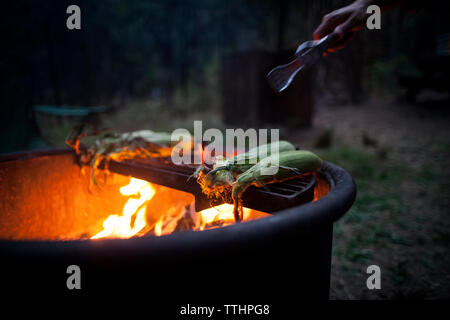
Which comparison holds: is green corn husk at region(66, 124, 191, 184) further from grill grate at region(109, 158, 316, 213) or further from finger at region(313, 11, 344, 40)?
finger at region(313, 11, 344, 40)

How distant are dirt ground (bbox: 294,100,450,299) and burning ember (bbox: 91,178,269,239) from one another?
4.05ft

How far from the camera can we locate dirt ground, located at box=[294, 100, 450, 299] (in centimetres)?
222

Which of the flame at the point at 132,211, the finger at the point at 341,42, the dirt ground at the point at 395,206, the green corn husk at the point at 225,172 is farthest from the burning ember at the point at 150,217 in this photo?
the dirt ground at the point at 395,206

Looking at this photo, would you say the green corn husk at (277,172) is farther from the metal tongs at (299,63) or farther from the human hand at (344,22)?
the human hand at (344,22)

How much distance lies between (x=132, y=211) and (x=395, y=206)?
10.2 ft

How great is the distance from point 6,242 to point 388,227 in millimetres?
3258

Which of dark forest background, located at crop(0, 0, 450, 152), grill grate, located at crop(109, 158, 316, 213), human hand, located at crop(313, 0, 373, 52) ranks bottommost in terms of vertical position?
grill grate, located at crop(109, 158, 316, 213)

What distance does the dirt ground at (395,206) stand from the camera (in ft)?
7.27

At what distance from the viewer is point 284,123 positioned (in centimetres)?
707

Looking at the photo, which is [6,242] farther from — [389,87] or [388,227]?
[389,87]

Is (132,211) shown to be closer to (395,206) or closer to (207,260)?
(207,260)

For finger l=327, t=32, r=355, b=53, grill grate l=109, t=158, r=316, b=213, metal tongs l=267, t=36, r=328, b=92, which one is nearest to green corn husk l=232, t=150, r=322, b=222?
grill grate l=109, t=158, r=316, b=213

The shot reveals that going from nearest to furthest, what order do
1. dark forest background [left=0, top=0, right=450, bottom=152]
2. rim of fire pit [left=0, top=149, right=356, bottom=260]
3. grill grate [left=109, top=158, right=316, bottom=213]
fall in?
1. rim of fire pit [left=0, top=149, right=356, bottom=260]
2. grill grate [left=109, top=158, right=316, bottom=213]
3. dark forest background [left=0, top=0, right=450, bottom=152]

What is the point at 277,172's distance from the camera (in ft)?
3.65
